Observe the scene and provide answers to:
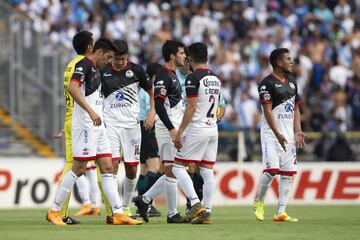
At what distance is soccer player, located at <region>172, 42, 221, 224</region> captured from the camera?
53.4ft

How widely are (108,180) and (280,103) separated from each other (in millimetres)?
3000

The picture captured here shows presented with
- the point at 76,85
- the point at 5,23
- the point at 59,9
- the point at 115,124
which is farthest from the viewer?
the point at 59,9

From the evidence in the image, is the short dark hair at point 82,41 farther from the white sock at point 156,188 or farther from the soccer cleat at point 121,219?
the white sock at point 156,188

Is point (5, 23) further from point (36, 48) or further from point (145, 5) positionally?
point (145, 5)

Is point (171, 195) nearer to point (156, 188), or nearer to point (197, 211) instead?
point (197, 211)

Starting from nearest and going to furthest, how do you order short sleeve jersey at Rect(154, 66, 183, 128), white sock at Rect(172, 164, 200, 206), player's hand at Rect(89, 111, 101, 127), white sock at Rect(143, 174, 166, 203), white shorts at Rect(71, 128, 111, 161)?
player's hand at Rect(89, 111, 101, 127) < white shorts at Rect(71, 128, 111, 161) < white sock at Rect(172, 164, 200, 206) < short sleeve jersey at Rect(154, 66, 183, 128) < white sock at Rect(143, 174, 166, 203)

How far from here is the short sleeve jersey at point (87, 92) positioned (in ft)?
51.5

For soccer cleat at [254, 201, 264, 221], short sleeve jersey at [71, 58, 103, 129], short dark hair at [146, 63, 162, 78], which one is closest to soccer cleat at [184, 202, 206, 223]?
soccer cleat at [254, 201, 264, 221]

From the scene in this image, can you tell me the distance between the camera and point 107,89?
56.0 feet

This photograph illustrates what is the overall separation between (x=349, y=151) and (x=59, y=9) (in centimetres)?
887

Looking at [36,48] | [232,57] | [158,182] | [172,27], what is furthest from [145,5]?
[158,182]

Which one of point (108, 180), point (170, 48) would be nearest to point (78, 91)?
point (108, 180)

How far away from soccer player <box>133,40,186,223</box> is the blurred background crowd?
402 inches

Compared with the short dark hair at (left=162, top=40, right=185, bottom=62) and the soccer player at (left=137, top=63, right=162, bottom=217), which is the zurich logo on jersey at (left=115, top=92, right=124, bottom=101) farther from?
the soccer player at (left=137, top=63, right=162, bottom=217)
